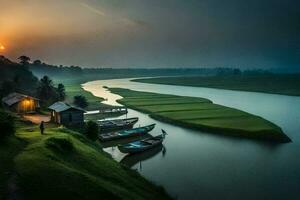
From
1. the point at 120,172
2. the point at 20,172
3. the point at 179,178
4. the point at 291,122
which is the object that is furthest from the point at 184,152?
the point at 291,122

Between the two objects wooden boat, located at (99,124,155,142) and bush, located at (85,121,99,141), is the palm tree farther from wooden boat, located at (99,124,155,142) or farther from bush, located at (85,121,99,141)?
bush, located at (85,121,99,141)

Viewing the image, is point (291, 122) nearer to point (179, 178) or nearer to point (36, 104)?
point (179, 178)

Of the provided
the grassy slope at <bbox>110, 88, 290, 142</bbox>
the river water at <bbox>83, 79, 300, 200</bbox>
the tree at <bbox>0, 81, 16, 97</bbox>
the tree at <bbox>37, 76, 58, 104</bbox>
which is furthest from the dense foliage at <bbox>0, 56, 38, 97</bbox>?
the river water at <bbox>83, 79, 300, 200</bbox>

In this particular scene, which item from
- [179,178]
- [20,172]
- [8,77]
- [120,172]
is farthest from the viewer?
[8,77]

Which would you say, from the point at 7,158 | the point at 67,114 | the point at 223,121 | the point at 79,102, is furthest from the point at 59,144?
the point at 79,102

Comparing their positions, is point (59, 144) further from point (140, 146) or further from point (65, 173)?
point (140, 146)

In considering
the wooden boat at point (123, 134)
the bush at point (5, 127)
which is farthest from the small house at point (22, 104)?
the bush at point (5, 127)
